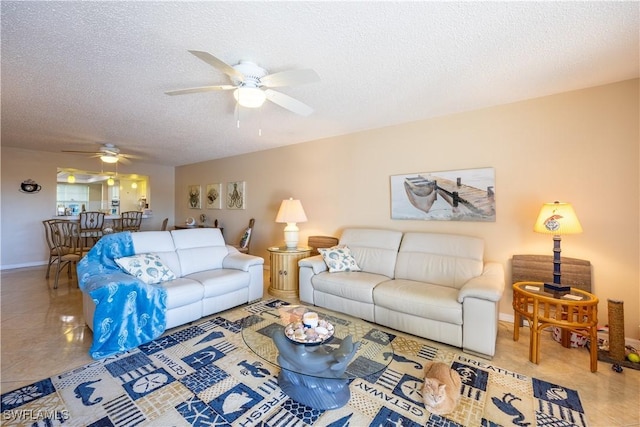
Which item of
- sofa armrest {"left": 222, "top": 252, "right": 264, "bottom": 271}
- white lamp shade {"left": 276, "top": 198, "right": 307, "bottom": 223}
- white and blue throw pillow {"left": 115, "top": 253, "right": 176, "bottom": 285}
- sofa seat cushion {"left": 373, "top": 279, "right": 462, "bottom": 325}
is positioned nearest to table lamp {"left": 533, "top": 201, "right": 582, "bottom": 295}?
sofa seat cushion {"left": 373, "top": 279, "right": 462, "bottom": 325}

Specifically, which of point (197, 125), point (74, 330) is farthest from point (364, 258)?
point (74, 330)

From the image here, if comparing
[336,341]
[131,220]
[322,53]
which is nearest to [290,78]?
[322,53]

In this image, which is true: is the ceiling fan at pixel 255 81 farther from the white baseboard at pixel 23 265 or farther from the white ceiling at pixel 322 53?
the white baseboard at pixel 23 265

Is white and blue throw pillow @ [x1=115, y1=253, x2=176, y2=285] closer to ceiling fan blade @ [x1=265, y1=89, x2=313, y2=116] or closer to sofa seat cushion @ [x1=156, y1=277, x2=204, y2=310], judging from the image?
sofa seat cushion @ [x1=156, y1=277, x2=204, y2=310]

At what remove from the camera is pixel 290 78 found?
1909 mm

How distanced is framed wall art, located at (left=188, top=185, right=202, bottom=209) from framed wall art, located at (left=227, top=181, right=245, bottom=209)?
124 centimetres

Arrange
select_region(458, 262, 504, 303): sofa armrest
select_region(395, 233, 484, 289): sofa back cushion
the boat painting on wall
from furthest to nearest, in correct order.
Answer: the boat painting on wall, select_region(395, 233, 484, 289): sofa back cushion, select_region(458, 262, 504, 303): sofa armrest

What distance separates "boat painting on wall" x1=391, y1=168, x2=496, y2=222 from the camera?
3.04 metres

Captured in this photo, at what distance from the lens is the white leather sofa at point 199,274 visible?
2.69m

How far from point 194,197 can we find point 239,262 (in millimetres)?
4191

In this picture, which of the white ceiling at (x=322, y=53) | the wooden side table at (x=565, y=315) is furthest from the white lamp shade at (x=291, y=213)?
the wooden side table at (x=565, y=315)

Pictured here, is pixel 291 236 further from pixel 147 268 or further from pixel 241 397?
pixel 241 397

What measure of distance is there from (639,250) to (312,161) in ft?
12.5

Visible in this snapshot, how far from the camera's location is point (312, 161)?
4.51m
